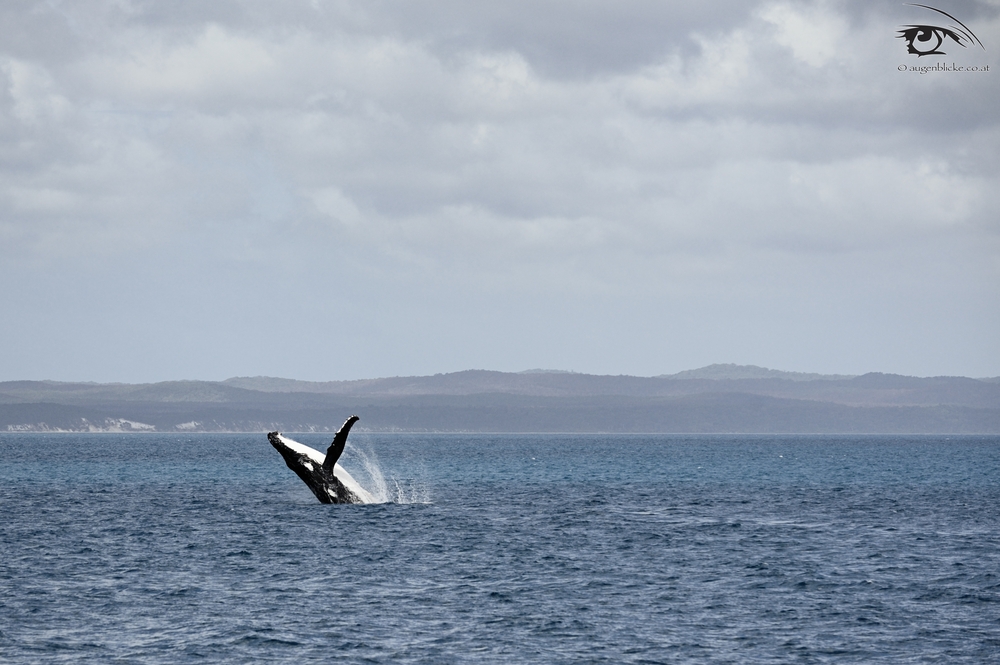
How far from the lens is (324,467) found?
50312 mm

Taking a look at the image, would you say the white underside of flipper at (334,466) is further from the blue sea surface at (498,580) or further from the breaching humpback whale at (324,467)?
the blue sea surface at (498,580)

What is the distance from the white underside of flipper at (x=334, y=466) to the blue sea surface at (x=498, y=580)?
1086 mm

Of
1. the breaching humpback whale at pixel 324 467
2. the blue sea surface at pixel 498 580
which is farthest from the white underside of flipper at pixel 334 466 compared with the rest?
the blue sea surface at pixel 498 580

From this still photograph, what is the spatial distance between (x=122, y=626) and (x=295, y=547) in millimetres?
13793

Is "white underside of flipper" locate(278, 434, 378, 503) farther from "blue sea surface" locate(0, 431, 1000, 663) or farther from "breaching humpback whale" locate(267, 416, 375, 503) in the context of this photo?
"blue sea surface" locate(0, 431, 1000, 663)

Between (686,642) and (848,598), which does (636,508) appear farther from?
(686,642)

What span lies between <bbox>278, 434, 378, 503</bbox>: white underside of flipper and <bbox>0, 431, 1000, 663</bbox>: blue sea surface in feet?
3.56

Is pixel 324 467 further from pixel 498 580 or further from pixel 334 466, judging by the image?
pixel 498 580

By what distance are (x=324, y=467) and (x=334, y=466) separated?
2.86m

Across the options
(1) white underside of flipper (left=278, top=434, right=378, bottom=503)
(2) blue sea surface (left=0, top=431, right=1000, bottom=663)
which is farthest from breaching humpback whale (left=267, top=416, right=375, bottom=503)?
(2) blue sea surface (left=0, top=431, right=1000, bottom=663)

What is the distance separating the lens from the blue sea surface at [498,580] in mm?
26281

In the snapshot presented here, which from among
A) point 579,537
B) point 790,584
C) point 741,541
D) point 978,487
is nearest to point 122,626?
point 790,584

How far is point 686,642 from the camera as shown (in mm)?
26719

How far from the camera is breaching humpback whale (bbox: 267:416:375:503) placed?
47.6 meters
